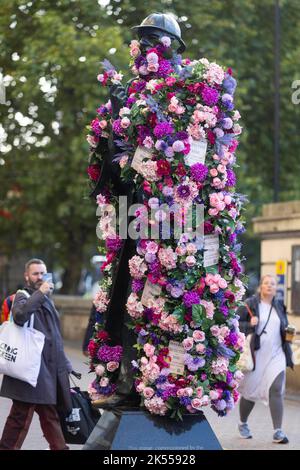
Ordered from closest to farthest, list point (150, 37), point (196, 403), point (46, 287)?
point (196, 403) → point (150, 37) → point (46, 287)

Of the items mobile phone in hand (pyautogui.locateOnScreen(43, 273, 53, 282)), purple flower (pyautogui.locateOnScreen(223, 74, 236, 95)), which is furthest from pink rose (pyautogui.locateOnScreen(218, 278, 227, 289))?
mobile phone in hand (pyautogui.locateOnScreen(43, 273, 53, 282))

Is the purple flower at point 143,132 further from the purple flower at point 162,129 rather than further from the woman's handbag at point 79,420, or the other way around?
the woman's handbag at point 79,420

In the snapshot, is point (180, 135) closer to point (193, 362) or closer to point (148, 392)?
point (193, 362)

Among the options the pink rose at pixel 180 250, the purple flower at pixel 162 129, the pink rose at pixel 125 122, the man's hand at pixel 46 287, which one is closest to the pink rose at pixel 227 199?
the pink rose at pixel 180 250

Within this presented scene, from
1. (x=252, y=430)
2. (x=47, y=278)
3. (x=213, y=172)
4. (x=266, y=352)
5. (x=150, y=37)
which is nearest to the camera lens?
(x=213, y=172)

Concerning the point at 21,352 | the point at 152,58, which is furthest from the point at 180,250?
the point at 21,352

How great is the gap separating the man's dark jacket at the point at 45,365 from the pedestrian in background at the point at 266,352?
3203 mm

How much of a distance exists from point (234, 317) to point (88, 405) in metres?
1.84

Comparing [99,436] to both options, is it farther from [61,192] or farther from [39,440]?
[61,192]

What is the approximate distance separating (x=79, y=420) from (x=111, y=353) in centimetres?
139

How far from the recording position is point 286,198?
93.6 ft

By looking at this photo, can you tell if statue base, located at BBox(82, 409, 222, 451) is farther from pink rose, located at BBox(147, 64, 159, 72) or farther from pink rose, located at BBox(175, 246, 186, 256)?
pink rose, located at BBox(147, 64, 159, 72)

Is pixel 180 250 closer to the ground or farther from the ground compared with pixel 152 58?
closer to the ground

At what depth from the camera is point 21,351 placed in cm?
858
